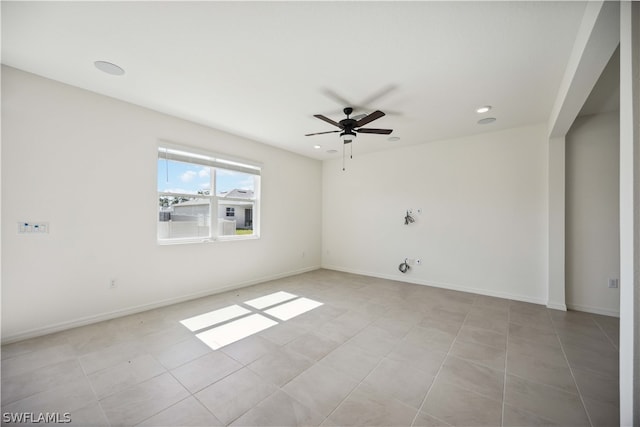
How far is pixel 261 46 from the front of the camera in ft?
7.34

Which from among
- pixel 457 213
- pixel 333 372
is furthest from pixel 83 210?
pixel 457 213

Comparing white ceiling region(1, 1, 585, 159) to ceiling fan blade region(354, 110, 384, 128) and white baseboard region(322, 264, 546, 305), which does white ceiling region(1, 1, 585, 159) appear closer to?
ceiling fan blade region(354, 110, 384, 128)

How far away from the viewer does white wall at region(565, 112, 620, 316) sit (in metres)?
3.55

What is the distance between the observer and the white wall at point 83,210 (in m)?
2.63

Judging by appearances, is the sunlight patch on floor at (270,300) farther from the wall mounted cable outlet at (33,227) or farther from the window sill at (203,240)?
the wall mounted cable outlet at (33,227)

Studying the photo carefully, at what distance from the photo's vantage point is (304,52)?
2.30 m

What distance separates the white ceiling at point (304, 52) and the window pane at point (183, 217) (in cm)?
133

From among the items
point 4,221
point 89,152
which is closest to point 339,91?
point 89,152

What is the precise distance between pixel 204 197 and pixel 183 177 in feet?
1.47

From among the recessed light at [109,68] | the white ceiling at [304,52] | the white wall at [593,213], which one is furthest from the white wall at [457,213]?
the recessed light at [109,68]

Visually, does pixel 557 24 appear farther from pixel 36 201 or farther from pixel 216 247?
pixel 36 201

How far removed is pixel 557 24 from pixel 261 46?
232 cm

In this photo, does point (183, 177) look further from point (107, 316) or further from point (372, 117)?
point (372, 117)

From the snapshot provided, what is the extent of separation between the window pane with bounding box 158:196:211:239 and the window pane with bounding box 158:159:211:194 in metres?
0.14
